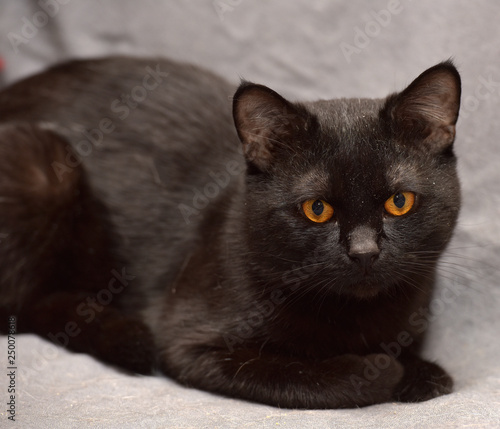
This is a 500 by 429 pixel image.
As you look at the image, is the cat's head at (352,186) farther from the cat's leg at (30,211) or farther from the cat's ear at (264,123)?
the cat's leg at (30,211)

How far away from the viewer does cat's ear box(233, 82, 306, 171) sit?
1.47 metres

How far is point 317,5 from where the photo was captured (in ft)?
7.89

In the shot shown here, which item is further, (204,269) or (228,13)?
(228,13)

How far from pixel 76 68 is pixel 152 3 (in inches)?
20.1

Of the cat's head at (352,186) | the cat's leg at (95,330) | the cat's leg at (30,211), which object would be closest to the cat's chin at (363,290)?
the cat's head at (352,186)


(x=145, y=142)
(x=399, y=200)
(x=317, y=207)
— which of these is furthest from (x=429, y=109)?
(x=145, y=142)

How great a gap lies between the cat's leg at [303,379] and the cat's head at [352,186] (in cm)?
17

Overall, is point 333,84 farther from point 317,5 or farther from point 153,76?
point 153,76

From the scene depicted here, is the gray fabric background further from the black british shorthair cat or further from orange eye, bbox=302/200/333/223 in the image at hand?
orange eye, bbox=302/200/333/223

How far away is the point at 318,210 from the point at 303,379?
373mm

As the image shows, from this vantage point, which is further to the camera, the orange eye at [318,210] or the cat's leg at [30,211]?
the cat's leg at [30,211]

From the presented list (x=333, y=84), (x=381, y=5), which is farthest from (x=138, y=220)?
(x=381, y=5)

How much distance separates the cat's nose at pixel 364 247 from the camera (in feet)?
4.41

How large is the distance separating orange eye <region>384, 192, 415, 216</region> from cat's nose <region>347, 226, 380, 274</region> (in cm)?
7
